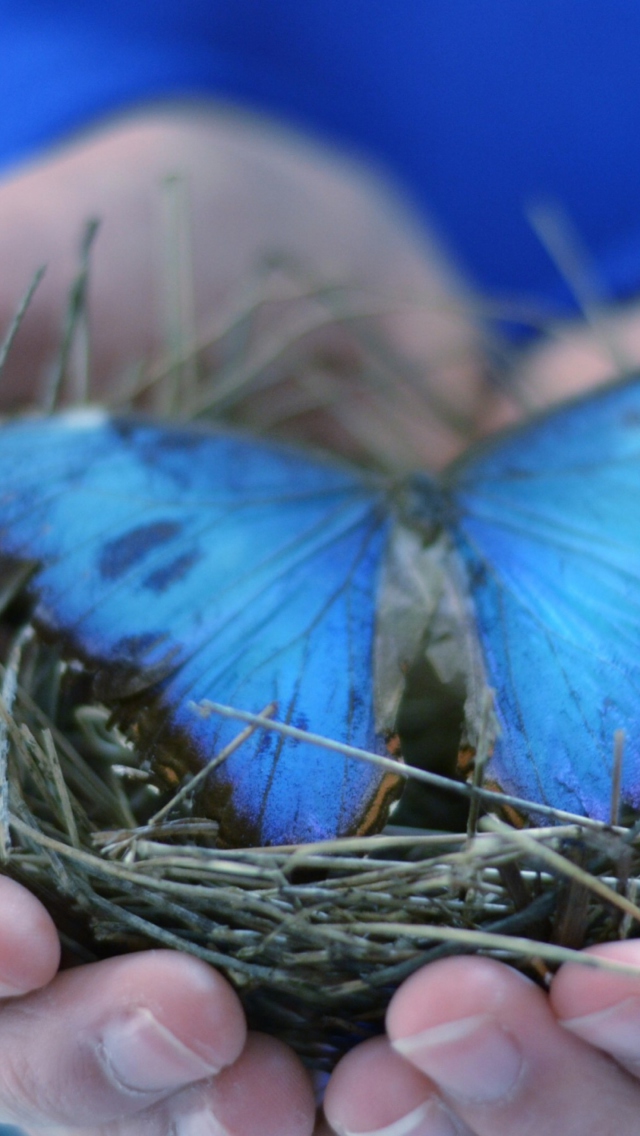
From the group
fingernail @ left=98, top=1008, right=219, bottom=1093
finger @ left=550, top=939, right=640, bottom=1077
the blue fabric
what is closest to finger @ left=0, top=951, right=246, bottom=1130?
fingernail @ left=98, top=1008, right=219, bottom=1093

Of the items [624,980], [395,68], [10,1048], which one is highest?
[395,68]

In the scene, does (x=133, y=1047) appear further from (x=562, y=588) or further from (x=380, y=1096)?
(x=562, y=588)

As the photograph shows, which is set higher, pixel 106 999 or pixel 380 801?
pixel 380 801

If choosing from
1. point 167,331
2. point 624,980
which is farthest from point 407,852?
point 167,331

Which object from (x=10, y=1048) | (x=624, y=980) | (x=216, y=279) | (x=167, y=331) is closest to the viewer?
(x=624, y=980)

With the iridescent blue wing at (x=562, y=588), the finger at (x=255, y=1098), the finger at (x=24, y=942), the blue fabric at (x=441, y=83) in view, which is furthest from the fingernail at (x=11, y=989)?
the blue fabric at (x=441, y=83)

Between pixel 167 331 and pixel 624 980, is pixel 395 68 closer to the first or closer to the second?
pixel 167 331

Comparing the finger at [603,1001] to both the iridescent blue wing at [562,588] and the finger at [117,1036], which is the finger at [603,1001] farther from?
the finger at [117,1036]

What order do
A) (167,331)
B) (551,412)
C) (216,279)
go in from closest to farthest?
(551,412)
(167,331)
(216,279)
